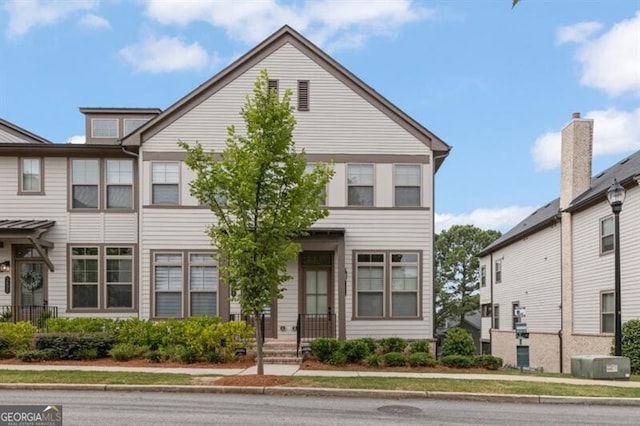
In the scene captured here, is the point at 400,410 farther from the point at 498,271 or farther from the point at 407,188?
the point at 498,271

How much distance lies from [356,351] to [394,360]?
0.99 m

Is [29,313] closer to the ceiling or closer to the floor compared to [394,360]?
closer to the ceiling

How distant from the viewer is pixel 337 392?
1064cm

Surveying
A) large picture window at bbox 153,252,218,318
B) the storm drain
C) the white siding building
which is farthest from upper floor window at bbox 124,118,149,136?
the white siding building

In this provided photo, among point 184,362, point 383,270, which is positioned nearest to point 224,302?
point 184,362

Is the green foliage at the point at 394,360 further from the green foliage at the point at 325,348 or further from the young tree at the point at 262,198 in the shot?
the young tree at the point at 262,198

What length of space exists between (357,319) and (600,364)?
6.55 metres

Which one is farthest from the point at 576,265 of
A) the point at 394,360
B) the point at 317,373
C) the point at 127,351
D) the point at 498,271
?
the point at 127,351

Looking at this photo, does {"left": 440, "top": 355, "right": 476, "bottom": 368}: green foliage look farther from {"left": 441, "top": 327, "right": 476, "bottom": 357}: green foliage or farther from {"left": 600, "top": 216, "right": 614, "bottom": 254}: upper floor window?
{"left": 600, "top": 216, "right": 614, "bottom": 254}: upper floor window

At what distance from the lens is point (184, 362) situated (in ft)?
46.6

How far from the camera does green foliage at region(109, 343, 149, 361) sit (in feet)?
47.3

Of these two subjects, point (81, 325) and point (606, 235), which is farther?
point (606, 235)

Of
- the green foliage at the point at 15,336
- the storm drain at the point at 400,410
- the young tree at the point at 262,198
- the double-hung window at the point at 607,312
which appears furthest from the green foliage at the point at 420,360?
the green foliage at the point at 15,336

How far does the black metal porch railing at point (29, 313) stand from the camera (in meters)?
17.0
